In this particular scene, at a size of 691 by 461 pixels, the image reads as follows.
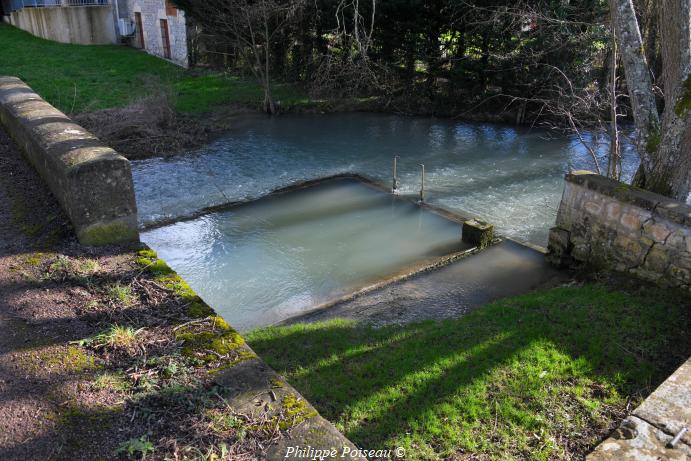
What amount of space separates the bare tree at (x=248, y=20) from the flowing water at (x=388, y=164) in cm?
252

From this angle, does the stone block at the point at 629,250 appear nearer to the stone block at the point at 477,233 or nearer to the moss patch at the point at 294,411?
A: the stone block at the point at 477,233

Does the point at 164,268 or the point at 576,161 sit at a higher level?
the point at 164,268

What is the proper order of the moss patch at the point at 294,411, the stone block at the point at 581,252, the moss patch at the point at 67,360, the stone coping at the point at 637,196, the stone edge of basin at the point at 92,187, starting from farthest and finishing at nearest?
the stone block at the point at 581,252 → the stone coping at the point at 637,196 → the stone edge of basin at the point at 92,187 → the moss patch at the point at 67,360 → the moss patch at the point at 294,411

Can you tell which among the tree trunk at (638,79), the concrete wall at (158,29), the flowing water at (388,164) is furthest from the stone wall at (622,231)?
the concrete wall at (158,29)

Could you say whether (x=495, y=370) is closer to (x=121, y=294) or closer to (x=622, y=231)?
(x=622, y=231)

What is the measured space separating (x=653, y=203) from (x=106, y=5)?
98.9 feet

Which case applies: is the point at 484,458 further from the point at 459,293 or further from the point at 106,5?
→ the point at 106,5

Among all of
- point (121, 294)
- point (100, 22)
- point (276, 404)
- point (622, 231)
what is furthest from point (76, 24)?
point (276, 404)

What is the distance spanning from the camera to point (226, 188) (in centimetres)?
1141

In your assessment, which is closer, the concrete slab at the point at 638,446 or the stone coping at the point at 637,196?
the concrete slab at the point at 638,446

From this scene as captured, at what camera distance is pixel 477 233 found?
341 inches

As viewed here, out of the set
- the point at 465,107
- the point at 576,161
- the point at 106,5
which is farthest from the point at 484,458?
the point at 106,5

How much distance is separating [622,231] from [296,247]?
4.73 meters

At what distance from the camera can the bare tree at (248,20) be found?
16.5 metres
